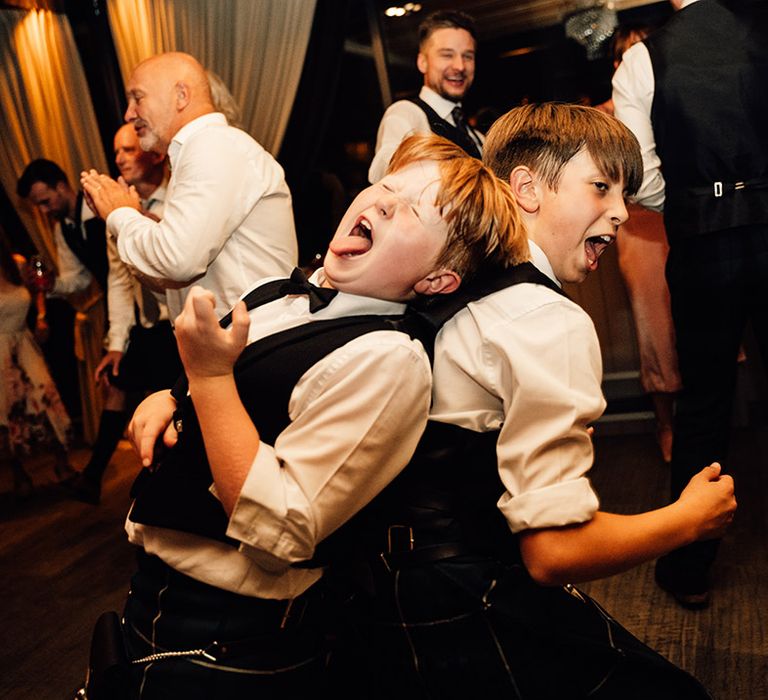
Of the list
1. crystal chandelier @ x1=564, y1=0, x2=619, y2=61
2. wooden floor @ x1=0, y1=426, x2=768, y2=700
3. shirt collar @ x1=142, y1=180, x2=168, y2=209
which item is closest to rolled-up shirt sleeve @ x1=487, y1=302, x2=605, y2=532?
wooden floor @ x1=0, y1=426, x2=768, y2=700

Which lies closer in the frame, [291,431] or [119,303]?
[291,431]

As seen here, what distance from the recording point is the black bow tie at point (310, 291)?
1.13m

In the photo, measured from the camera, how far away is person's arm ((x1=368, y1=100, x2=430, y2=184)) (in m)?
3.26

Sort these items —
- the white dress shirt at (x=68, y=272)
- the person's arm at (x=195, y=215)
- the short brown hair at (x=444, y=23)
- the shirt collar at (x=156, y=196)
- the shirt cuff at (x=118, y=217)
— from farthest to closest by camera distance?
the white dress shirt at (x=68, y=272), the short brown hair at (x=444, y=23), the shirt collar at (x=156, y=196), the shirt cuff at (x=118, y=217), the person's arm at (x=195, y=215)

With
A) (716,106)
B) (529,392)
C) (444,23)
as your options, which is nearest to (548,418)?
(529,392)

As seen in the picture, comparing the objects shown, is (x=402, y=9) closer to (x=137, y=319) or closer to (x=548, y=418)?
(x=137, y=319)

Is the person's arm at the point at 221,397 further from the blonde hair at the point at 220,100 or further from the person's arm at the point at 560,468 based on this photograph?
the blonde hair at the point at 220,100

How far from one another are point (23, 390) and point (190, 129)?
2384mm

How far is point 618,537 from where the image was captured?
991mm

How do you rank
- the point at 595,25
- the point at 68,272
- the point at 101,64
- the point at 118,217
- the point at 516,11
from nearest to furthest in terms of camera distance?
the point at 118,217
the point at 68,272
the point at 595,25
the point at 516,11
the point at 101,64

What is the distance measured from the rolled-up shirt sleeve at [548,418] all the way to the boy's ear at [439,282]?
0.11 meters

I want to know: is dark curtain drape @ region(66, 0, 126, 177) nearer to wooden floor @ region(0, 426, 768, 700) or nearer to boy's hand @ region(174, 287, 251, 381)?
wooden floor @ region(0, 426, 768, 700)

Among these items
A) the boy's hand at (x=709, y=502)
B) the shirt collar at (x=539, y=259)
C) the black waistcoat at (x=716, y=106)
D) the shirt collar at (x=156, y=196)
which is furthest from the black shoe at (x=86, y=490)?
the boy's hand at (x=709, y=502)

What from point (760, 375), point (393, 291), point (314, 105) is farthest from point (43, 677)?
point (314, 105)
